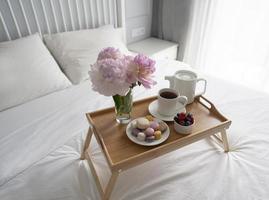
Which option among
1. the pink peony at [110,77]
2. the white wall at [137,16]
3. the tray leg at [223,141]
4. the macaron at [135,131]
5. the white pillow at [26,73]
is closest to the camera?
the pink peony at [110,77]

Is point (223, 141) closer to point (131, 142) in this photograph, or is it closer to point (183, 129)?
point (183, 129)

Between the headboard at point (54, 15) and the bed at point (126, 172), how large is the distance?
0.62m

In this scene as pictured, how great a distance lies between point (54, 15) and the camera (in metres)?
1.53

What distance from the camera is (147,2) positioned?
2.22 meters

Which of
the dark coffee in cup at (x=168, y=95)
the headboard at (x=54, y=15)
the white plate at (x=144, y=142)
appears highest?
the headboard at (x=54, y=15)

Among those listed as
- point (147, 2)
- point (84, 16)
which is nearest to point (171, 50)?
point (147, 2)

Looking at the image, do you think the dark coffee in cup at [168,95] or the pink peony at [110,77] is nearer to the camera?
the pink peony at [110,77]

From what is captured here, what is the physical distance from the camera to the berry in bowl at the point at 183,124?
0.76 meters

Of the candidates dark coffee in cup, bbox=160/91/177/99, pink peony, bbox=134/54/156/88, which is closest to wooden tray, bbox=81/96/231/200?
dark coffee in cup, bbox=160/91/177/99

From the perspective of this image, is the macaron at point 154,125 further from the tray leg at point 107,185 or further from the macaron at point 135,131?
the tray leg at point 107,185

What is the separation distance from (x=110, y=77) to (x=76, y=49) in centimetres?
92

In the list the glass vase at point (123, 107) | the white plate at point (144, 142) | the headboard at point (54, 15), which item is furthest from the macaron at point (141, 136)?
the headboard at point (54, 15)

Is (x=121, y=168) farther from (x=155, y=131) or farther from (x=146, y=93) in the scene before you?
(x=146, y=93)

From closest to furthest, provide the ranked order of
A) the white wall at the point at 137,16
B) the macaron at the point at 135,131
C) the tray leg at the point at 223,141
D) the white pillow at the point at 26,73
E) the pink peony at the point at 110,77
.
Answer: the pink peony at the point at 110,77, the macaron at the point at 135,131, the tray leg at the point at 223,141, the white pillow at the point at 26,73, the white wall at the point at 137,16
